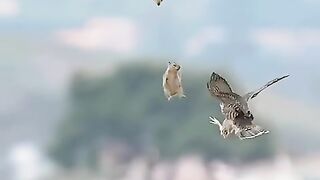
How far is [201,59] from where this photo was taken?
1.28 m

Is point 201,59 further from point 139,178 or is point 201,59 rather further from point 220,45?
point 139,178

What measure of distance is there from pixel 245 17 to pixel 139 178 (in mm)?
398

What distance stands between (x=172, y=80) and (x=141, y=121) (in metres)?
0.46

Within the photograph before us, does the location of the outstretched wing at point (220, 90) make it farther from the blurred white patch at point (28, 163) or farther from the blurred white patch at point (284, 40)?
the blurred white patch at point (28, 163)

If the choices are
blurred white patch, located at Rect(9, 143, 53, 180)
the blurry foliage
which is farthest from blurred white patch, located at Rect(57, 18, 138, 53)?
blurred white patch, located at Rect(9, 143, 53, 180)

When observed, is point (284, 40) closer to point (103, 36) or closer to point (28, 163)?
point (103, 36)

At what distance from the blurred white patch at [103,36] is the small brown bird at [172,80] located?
0.47 meters

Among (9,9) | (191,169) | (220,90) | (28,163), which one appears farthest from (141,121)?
(220,90)

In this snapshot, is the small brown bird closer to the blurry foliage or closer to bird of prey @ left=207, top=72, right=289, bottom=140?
bird of prey @ left=207, top=72, right=289, bottom=140

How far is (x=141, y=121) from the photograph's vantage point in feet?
4.32

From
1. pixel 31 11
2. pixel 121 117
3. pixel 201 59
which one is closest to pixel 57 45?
pixel 31 11

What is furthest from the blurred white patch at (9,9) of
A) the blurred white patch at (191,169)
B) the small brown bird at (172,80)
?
the small brown bird at (172,80)

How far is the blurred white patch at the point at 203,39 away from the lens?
1.27m

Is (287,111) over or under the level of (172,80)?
over
